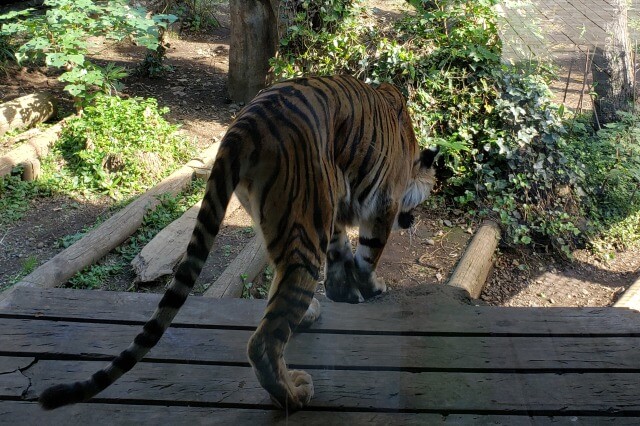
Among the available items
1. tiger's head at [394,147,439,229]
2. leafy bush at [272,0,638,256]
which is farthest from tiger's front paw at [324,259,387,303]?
leafy bush at [272,0,638,256]

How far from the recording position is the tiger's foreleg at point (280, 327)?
8.75 feet

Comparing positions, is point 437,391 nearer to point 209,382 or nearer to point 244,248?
point 209,382

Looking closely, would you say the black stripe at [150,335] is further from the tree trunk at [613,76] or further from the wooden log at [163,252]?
the tree trunk at [613,76]

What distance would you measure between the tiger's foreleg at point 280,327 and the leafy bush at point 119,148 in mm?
4403

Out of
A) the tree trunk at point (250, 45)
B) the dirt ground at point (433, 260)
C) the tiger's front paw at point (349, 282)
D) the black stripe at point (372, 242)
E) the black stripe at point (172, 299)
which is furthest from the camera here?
the tree trunk at point (250, 45)

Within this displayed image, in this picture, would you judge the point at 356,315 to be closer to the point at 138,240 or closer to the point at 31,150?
the point at 138,240

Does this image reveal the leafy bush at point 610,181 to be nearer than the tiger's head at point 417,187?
No

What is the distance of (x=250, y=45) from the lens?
8797 mm

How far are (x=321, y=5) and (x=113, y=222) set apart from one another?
386 cm

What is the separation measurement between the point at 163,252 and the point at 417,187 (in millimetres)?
2335

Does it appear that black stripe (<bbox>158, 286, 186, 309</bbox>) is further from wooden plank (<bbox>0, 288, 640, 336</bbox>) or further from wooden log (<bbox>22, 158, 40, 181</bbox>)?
wooden log (<bbox>22, 158, 40, 181</bbox>)

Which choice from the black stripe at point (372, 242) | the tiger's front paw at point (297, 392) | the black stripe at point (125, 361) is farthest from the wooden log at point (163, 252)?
the black stripe at point (125, 361)

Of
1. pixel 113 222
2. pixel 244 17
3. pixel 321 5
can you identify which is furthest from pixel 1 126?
pixel 321 5

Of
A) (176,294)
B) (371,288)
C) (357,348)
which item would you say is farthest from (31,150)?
(176,294)
